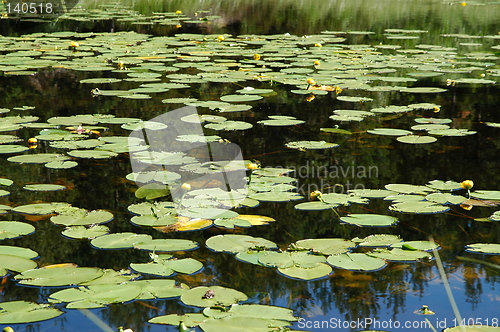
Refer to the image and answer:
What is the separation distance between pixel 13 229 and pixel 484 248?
1.59 meters

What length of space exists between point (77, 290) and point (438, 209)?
1347mm

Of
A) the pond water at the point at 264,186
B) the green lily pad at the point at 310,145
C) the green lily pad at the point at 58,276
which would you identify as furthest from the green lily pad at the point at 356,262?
the green lily pad at the point at 310,145

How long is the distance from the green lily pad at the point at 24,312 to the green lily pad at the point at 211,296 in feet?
1.11

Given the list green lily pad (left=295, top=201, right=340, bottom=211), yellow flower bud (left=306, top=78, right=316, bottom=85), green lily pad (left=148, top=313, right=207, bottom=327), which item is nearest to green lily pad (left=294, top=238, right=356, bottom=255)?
green lily pad (left=295, top=201, right=340, bottom=211)

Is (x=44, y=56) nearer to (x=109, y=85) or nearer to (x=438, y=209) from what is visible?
(x=109, y=85)

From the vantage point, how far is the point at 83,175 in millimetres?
2555

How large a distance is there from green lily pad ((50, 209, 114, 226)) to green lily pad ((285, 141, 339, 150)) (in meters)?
1.18

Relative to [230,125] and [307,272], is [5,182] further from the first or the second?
[307,272]

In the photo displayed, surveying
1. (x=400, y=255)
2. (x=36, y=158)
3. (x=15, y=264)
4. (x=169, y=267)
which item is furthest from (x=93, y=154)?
(x=400, y=255)

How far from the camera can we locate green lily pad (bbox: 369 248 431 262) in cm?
174

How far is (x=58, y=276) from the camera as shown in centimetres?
162

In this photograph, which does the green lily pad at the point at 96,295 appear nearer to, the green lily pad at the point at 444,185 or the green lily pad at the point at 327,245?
the green lily pad at the point at 327,245

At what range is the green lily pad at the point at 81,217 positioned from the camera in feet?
6.60

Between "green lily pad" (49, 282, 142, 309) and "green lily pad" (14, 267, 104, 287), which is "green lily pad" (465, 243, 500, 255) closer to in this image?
"green lily pad" (49, 282, 142, 309)
